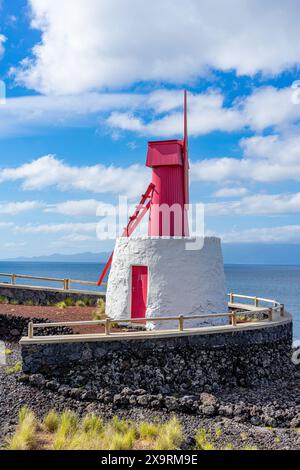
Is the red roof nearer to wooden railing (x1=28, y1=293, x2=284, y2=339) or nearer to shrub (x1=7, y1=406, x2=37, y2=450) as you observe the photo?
wooden railing (x1=28, y1=293, x2=284, y2=339)

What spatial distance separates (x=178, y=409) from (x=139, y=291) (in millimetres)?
4752

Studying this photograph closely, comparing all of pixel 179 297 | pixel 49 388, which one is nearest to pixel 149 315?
pixel 179 297

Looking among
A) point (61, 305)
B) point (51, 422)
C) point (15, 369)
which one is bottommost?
point (51, 422)

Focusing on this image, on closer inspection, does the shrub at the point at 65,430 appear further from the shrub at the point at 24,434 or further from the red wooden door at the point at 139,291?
the red wooden door at the point at 139,291

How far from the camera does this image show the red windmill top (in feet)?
54.4

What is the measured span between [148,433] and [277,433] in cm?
339

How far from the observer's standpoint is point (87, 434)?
1025 cm

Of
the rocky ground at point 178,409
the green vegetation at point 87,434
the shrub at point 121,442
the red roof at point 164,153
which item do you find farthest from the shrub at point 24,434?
the red roof at point 164,153

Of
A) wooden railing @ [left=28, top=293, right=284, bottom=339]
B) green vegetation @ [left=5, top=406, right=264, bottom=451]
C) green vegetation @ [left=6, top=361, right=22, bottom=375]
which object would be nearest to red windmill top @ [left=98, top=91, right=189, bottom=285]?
wooden railing @ [left=28, top=293, right=284, bottom=339]

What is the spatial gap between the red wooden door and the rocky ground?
3.79 meters

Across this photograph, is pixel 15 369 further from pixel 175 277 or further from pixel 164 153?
pixel 164 153

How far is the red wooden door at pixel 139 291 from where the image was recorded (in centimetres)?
1611

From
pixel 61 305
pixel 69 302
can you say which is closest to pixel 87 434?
pixel 61 305
